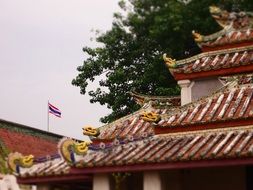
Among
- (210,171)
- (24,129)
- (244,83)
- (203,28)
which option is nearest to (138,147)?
(210,171)

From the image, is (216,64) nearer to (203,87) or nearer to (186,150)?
(203,87)

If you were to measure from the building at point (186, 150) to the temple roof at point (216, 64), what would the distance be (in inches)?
1.1

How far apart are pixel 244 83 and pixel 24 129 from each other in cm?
1440

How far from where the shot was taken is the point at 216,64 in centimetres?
1584

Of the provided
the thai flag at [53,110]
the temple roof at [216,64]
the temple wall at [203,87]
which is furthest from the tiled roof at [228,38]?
the thai flag at [53,110]

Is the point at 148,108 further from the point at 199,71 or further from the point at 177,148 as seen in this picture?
the point at 177,148

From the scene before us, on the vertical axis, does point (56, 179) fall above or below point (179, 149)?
below

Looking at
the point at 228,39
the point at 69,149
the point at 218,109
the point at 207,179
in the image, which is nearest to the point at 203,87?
the point at 228,39

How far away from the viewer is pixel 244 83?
46.3 ft

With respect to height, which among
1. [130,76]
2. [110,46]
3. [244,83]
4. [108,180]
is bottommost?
[108,180]

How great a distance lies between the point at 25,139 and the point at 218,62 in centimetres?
1272

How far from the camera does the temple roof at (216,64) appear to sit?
15227 mm

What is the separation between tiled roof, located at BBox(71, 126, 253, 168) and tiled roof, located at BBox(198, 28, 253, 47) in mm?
4268

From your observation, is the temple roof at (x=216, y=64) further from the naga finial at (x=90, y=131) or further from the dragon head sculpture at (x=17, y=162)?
the dragon head sculpture at (x=17, y=162)
